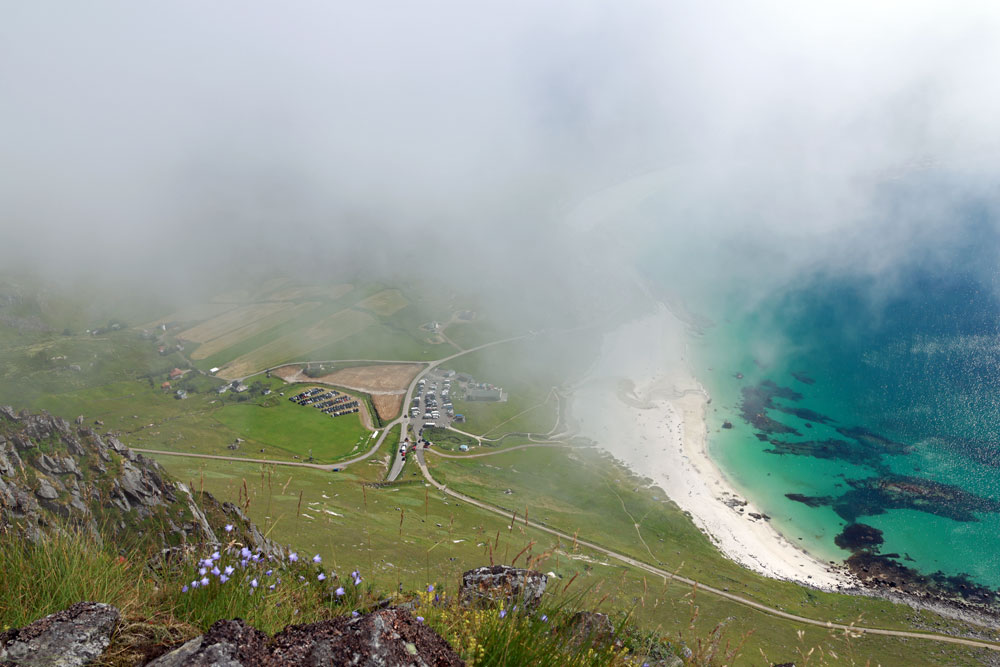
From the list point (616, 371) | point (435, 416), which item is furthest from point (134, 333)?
point (616, 371)

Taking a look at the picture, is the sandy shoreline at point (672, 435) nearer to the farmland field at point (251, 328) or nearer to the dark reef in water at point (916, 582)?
the dark reef in water at point (916, 582)

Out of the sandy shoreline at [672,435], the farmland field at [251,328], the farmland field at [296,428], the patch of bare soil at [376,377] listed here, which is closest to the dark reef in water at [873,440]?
the sandy shoreline at [672,435]

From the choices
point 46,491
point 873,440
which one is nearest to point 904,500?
point 873,440

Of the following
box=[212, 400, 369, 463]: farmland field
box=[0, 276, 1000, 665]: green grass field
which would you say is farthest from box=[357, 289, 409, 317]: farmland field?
box=[212, 400, 369, 463]: farmland field

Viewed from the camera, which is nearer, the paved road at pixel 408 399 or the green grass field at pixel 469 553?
the green grass field at pixel 469 553

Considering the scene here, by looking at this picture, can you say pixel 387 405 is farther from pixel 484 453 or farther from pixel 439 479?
pixel 439 479

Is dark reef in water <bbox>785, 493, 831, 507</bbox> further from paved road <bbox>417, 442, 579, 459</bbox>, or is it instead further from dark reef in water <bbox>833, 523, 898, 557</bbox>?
paved road <bbox>417, 442, 579, 459</bbox>
